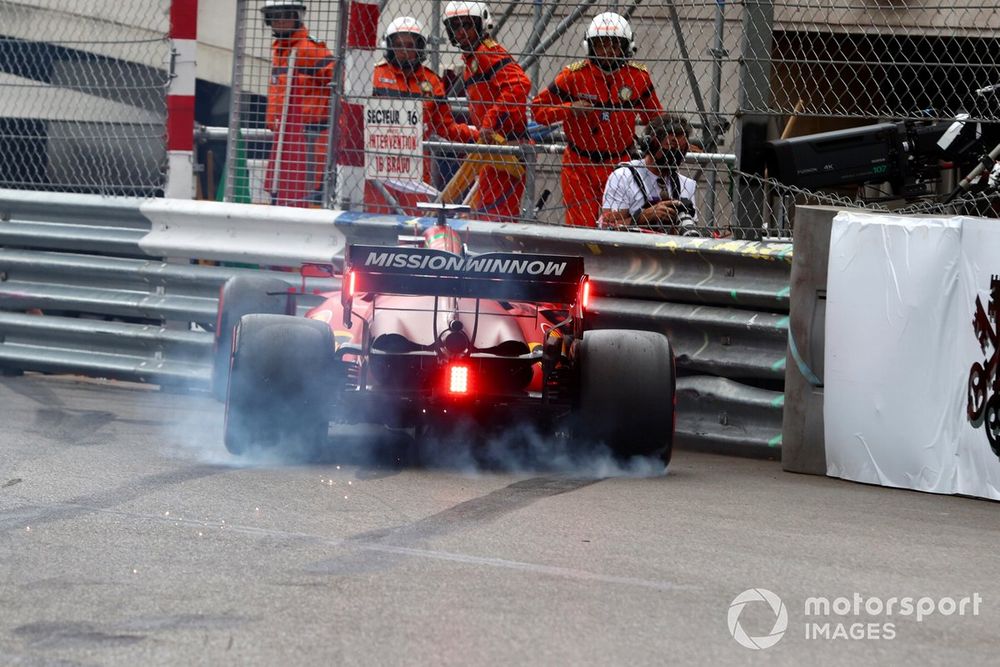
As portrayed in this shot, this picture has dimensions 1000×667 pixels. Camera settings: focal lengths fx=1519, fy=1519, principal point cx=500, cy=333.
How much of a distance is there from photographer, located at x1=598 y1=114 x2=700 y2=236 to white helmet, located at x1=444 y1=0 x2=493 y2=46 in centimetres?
120

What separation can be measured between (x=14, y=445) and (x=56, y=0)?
5.38 m

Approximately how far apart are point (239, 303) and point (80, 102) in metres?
3.39

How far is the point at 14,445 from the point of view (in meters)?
6.66

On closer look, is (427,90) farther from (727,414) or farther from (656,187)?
(727,414)

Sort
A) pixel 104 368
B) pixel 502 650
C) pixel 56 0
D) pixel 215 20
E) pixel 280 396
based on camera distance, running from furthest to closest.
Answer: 1. pixel 215 20
2. pixel 56 0
3. pixel 104 368
4. pixel 280 396
5. pixel 502 650

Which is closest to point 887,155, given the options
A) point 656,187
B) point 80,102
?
point 656,187

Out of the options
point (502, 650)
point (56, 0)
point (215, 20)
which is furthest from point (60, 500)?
point (215, 20)

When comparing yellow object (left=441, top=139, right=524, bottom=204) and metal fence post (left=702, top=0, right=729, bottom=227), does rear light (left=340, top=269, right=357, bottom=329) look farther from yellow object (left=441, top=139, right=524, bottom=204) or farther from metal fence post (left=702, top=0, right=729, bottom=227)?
yellow object (left=441, top=139, right=524, bottom=204)

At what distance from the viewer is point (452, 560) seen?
14.5ft

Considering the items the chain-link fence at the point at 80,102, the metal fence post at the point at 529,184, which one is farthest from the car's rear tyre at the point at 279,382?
the chain-link fence at the point at 80,102

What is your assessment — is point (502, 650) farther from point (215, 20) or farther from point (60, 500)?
point (215, 20)

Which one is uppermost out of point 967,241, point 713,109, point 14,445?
point 713,109

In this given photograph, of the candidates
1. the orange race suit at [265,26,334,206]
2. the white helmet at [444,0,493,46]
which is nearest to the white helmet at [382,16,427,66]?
the white helmet at [444,0,493,46]

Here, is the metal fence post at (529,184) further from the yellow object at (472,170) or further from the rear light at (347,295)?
the rear light at (347,295)
